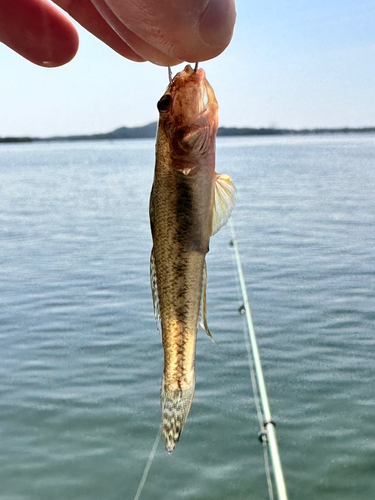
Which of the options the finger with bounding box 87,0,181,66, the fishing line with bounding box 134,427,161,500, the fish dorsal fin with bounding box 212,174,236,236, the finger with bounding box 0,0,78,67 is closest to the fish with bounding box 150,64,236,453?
the fish dorsal fin with bounding box 212,174,236,236

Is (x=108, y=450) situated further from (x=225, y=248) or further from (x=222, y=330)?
(x=225, y=248)

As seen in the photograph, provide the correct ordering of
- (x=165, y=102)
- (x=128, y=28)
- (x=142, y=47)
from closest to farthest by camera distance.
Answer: (x=128, y=28), (x=142, y=47), (x=165, y=102)

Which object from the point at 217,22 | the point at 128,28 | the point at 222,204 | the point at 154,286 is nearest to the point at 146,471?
the point at 154,286

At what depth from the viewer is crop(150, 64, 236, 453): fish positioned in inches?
84.8

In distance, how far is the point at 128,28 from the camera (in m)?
1.84

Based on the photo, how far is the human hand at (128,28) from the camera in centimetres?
164

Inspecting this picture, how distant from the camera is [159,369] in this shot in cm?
1683

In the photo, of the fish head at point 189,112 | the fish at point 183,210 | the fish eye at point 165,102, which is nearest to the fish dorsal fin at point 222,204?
the fish at point 183,210

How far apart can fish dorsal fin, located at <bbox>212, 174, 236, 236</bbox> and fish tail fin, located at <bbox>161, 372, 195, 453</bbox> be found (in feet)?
1.86

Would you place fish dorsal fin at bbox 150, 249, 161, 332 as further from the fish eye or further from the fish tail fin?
the fish eye

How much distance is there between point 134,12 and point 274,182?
199 feet

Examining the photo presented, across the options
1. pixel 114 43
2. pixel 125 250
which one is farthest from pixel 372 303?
pixel 114 43

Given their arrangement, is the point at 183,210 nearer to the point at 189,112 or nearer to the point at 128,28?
the point at 189,112

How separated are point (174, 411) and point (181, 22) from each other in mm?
1243
